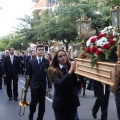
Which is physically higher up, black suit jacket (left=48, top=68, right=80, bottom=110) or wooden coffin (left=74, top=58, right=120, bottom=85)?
wooden coffin (left=74, top=58, right=120, bottom=85)

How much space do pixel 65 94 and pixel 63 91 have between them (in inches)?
2.1

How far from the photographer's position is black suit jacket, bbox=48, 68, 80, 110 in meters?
4.79

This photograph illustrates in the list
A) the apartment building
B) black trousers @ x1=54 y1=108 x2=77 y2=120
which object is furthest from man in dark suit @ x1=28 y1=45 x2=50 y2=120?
the apartment building

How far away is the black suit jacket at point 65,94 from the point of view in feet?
15.7

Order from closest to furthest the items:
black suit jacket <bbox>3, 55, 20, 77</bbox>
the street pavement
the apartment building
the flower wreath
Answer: the flower wreath, the street pavement, black suit jacket <bbox>3, 55, 20, 77</bbox>, the apartment building

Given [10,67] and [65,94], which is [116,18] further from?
[10,67]

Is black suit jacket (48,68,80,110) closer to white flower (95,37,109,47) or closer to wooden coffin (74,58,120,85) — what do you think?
wooden coffin (74,58,120,85)

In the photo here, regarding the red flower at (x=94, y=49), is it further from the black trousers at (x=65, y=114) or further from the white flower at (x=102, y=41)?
the black trousers at (x=65, y=114)

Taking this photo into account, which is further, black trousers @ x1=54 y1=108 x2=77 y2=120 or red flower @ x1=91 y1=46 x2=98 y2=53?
black trousers @ x1=54 y1=108 x2=77 y2=120

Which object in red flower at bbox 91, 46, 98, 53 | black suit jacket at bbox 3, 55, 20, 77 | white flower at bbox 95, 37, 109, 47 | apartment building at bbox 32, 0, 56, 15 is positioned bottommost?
black suit jacket at bbox 3, 55, 20, 77

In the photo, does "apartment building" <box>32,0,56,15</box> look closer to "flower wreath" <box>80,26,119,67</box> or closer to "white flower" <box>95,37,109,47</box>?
"flower wreath" <box>80,26,119,67</box>

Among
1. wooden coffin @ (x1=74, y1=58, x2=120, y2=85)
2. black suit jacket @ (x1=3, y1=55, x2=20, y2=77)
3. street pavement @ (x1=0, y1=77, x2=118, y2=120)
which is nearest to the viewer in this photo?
wooden coffin @ (x1=74, y1=58, x2=120, y2=85)

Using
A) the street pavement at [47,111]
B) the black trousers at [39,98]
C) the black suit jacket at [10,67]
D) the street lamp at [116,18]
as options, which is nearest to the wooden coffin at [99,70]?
the street lamp at [116,18]

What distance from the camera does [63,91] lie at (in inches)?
191
